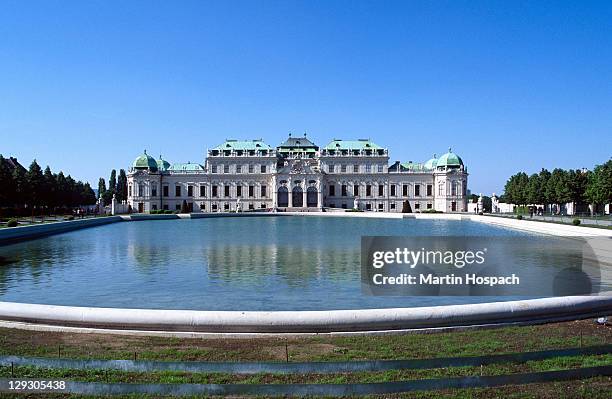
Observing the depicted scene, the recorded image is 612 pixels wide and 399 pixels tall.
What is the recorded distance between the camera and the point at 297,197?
110 m

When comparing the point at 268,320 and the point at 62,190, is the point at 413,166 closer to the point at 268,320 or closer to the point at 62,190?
the point at 62,190

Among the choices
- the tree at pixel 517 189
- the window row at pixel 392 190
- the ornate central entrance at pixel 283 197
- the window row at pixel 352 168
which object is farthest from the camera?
the window row at pixel 392 190

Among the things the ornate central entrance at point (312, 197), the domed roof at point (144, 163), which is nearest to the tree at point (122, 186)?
the domed roof at point (144, 163)

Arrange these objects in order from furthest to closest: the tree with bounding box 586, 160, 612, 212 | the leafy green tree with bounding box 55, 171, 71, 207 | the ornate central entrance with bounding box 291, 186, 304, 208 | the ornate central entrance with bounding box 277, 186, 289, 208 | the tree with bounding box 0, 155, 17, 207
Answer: the ornate central entrance with bounding box 277, 186, 289, 208 → the ornate central entrance with bounding box 291, 186, 304, 208 → the leafy green tree with bounding box 55, 171, 71, 207 → the tree with bounding box 0, 155, 17, 207 → the tree with bounding box 586, 160, 612, 212

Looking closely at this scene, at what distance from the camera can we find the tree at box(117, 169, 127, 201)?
12141cm

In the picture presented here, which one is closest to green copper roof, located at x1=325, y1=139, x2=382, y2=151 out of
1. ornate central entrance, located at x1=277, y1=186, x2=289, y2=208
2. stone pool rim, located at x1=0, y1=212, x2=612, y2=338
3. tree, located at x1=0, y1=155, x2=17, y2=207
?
ornate central entrance, located at x1=277, y1=186, x2=289, y2=208

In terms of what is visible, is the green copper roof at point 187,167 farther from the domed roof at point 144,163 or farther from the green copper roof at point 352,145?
the green copper roof at point 352,145

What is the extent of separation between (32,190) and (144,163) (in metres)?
40.4

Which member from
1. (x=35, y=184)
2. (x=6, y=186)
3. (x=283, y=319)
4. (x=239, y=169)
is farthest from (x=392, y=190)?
(x=283, y=319)

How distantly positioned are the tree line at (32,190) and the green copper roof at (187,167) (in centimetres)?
2728

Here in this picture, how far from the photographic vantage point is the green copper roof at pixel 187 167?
4491 inches

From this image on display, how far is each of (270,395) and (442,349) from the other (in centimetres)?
348

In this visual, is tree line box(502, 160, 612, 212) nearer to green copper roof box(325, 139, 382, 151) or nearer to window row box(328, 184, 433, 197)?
window row box(328, 184, 433, 197)

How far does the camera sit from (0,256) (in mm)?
26875
